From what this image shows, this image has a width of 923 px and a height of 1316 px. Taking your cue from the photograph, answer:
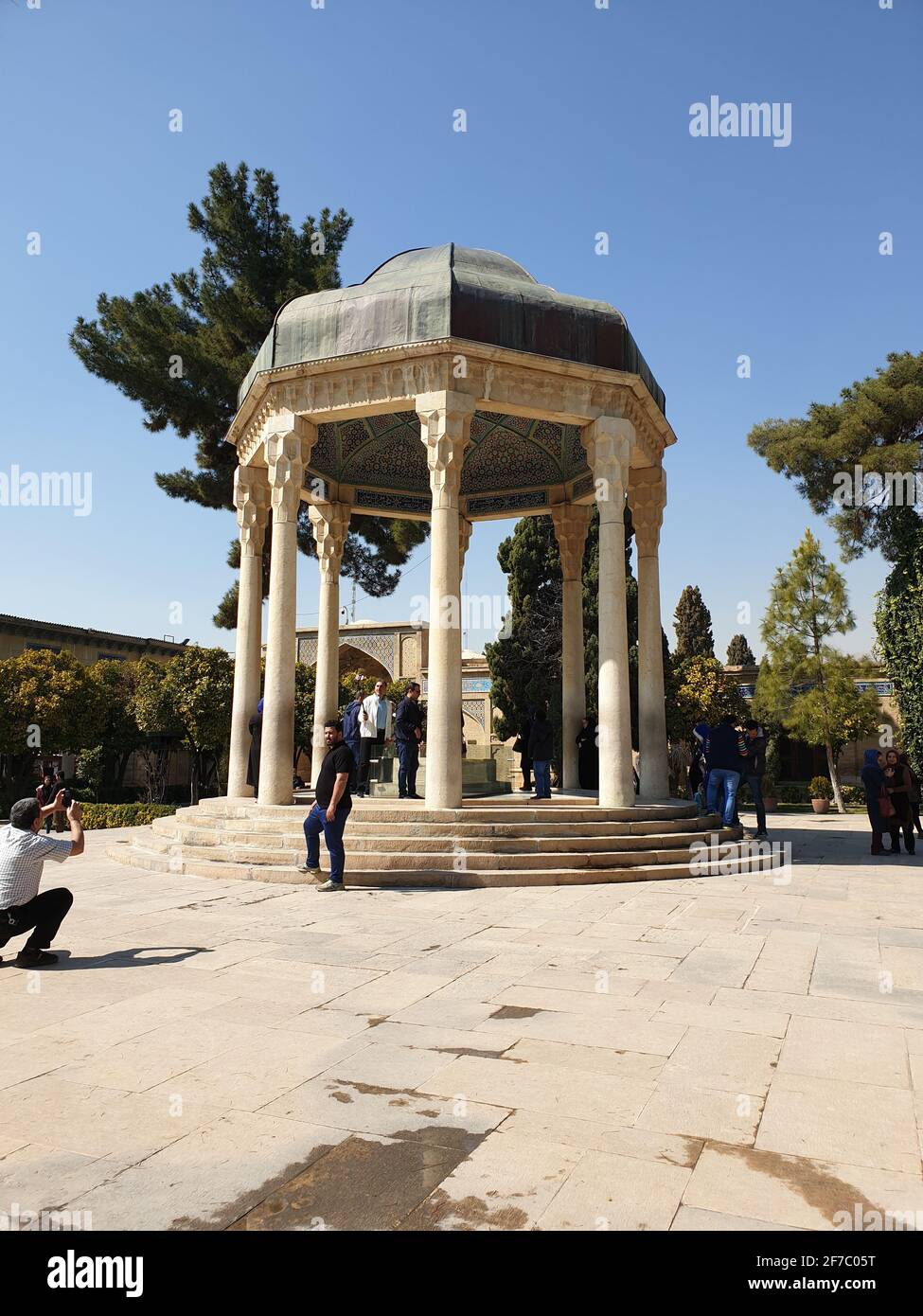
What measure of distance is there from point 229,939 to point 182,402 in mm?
17532

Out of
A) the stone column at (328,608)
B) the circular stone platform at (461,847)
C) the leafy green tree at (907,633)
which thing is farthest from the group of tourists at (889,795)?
the stone column at (328,608)

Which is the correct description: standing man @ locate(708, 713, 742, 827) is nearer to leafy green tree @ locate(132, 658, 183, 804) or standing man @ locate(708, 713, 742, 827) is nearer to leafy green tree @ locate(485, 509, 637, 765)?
leafy green tree @ locate(485, 509, 637, 765)

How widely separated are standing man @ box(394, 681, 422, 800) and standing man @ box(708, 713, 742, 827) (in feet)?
14.0

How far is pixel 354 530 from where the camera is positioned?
22703mm

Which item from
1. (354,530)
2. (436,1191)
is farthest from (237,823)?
(354,530)

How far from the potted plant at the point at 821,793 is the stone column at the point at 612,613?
641 inches

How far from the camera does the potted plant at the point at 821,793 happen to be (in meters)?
25.0

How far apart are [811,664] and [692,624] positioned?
17.2m

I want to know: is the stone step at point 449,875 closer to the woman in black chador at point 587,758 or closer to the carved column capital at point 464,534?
the woman in black chador at point 587,758

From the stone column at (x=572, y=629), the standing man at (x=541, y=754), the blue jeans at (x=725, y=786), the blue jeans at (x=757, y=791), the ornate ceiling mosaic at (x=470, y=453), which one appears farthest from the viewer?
the stone column at (x=572, y=629)

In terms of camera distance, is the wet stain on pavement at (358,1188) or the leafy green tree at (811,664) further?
the leafy green tree at (811,664)

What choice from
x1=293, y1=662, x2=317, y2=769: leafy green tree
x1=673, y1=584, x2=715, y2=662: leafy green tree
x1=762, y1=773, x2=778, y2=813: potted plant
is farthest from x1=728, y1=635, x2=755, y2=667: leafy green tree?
x1=293, y1=662, x2=317, y2=769: leafy green tree

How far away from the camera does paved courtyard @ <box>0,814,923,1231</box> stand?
104 inches
